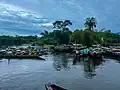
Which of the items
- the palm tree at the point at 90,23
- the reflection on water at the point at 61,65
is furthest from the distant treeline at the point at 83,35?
the reflection on water at the point at 61,65

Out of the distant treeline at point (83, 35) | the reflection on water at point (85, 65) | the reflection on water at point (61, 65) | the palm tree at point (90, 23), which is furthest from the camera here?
the palm tree at point (90, 23)

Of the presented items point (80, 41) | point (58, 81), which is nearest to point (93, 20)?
point (80, 41)

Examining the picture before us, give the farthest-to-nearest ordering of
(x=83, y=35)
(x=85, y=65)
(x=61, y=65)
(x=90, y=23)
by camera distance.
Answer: (x=90, y=23) → (x=83, y=35) → (x=61, y=65) → (x=85, y=65)

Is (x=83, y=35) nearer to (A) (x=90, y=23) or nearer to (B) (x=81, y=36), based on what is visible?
(B) (x=81, y=36)

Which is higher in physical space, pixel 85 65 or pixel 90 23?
pixel 90 23

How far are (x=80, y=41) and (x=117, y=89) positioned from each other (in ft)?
273

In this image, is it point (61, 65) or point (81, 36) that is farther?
point (81, 36)

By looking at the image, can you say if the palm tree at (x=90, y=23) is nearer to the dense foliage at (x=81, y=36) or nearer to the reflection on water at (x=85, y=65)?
the dense foliage at (x=81, y=36)

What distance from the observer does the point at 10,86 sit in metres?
40.0

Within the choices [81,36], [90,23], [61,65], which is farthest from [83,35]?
[61,65]

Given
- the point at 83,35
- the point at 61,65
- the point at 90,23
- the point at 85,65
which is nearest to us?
the point at 85,65

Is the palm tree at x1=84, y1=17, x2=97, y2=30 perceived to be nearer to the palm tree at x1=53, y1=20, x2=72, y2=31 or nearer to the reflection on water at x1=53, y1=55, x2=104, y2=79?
the palm tree at x1=53, y1=20, x2=72, y2=31

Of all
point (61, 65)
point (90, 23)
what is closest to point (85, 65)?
point (61, 65)

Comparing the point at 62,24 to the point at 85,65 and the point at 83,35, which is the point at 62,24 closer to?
the point at 83,35
